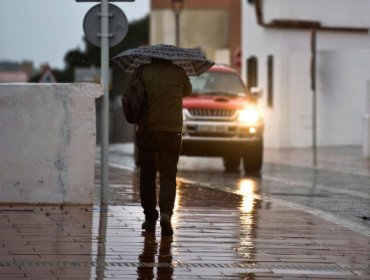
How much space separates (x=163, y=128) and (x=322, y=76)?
24.7m

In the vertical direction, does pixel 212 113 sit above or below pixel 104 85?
below

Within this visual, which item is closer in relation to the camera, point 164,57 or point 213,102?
point 164,57

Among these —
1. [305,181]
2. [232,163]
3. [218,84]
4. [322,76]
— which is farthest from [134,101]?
[322,76]

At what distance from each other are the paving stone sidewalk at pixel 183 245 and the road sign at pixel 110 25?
181 centimetres

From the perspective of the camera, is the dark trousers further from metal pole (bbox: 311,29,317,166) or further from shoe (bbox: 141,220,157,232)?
metal pole (bbox: 311,29,317,166)

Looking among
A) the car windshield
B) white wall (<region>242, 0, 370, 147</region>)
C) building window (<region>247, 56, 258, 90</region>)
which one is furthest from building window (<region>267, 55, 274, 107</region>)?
the car windshield

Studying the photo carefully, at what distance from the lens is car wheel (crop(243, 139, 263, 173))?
75.4 ft

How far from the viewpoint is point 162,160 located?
38.0 ft

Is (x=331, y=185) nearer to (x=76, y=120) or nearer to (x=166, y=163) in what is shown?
(x=76, y=120)

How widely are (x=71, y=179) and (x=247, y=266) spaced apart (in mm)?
4365

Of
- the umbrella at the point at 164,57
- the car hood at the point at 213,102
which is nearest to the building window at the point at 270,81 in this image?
the car hood at the point at 213,102

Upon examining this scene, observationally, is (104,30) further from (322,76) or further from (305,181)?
(322,76)

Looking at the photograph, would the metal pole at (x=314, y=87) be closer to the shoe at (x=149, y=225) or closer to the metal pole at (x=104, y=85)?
the metal pole at (x=104, y=85)

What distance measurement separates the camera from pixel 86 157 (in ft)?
44.8
